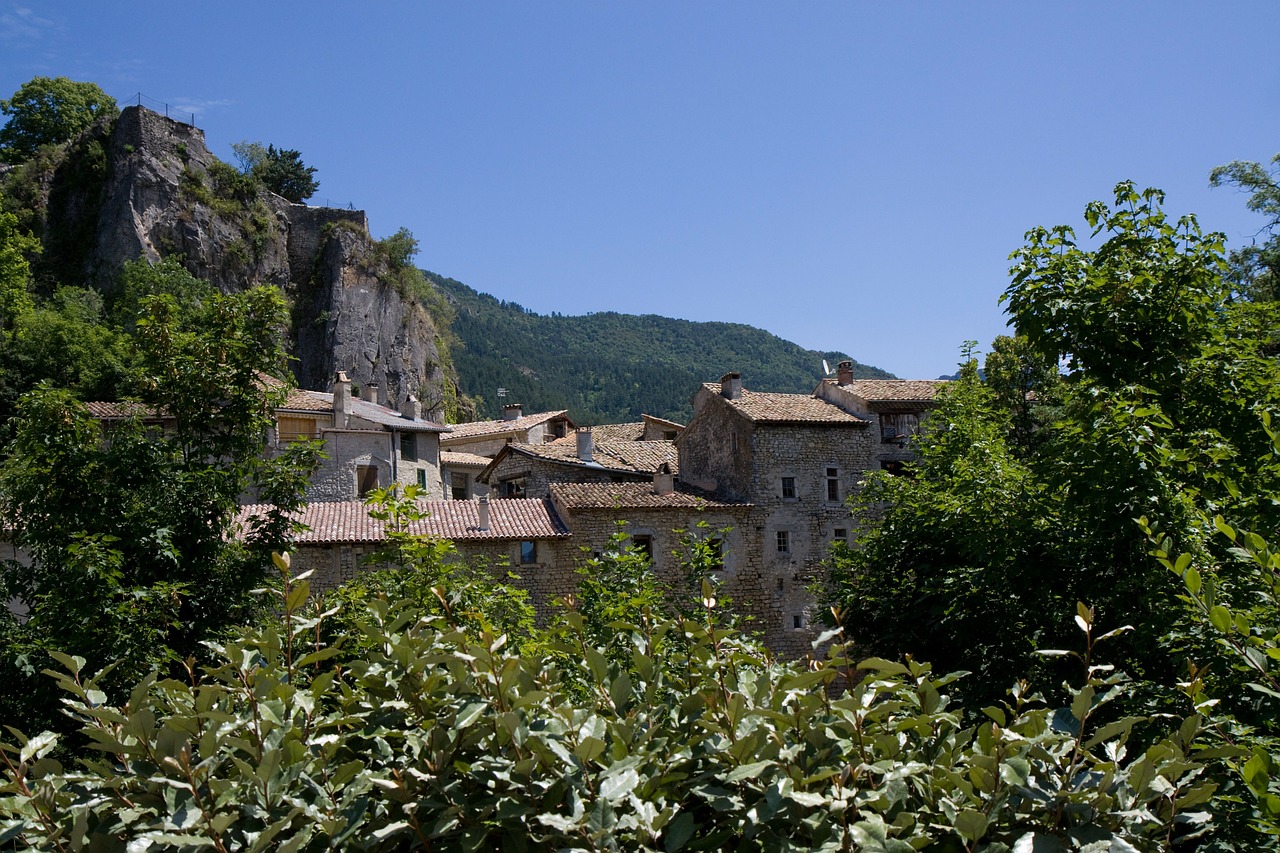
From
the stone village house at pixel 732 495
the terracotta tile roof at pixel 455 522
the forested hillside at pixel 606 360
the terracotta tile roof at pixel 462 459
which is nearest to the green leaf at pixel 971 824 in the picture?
the terracotta tile roof at pixel 455 522

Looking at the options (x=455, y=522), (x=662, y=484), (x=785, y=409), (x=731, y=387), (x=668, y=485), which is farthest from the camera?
(x=731, y=387)

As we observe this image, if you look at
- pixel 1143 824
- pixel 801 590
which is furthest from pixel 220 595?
pixel 801 590

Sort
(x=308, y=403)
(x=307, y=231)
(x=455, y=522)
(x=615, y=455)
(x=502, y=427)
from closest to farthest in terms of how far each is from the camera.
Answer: (x=455, y=522), (x=615, y=455), (x=308, y=403), (x=502, y=427), (x=307, y=231)

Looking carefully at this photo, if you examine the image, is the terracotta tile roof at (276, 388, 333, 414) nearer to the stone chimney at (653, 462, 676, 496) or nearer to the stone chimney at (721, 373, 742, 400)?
the stone chimney at (653, 462, 676, 496)

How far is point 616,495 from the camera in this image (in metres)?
27.6

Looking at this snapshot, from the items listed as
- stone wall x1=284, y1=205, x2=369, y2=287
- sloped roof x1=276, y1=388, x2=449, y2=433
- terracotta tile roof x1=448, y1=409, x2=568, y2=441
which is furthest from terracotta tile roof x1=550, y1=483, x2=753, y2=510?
stone wall x1=284, y1=205, x2=369, y2=287

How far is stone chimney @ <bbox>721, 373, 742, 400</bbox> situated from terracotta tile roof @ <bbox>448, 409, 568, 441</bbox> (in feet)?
45.2

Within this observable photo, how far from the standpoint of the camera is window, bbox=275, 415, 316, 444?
3781 centimetres

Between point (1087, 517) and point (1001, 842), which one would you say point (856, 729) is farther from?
point (1087, 517)

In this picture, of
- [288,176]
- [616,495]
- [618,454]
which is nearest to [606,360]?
[288,176]

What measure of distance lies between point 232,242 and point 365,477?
1087 inches

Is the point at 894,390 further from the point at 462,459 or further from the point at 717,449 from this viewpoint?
the point at 462,459

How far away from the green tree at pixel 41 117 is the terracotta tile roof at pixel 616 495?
52236 millimetres

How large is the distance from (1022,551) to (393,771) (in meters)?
7.27
